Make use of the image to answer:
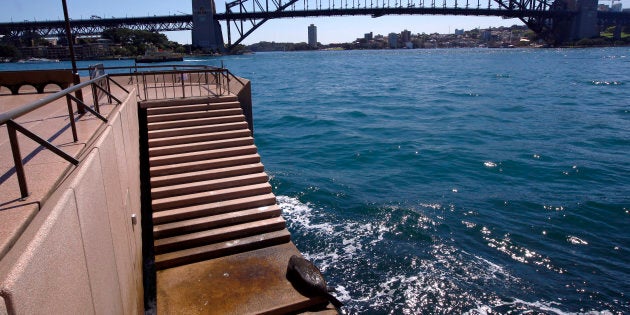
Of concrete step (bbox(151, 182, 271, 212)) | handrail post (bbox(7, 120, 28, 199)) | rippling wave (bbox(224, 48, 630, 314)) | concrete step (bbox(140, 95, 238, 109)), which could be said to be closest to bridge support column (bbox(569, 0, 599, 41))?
rippling wave (bbox(224, 48, 630, 314))

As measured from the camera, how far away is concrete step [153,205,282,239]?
7.76 metres

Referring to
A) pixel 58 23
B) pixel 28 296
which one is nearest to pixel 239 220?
pixel 28 296

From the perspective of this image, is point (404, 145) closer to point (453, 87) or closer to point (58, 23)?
point (453, 87)

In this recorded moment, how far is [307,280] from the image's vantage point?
641 centimetres

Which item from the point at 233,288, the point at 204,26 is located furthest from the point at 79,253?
the point at 204,26

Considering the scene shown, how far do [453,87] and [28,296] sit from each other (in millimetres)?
41382

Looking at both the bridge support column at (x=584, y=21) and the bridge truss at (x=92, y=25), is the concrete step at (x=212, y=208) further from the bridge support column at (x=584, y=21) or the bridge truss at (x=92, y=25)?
the bridge support column at (x=584, y=21)

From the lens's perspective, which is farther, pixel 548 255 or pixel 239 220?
pixel 548 255

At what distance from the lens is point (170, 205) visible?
833 cm

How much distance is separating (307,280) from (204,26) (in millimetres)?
109315

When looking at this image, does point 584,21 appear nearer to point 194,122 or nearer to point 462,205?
point 462,205

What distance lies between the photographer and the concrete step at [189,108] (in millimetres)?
10991

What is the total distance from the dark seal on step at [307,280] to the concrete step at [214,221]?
1812mm

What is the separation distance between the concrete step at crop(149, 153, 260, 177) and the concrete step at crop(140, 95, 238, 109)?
2545 mm
